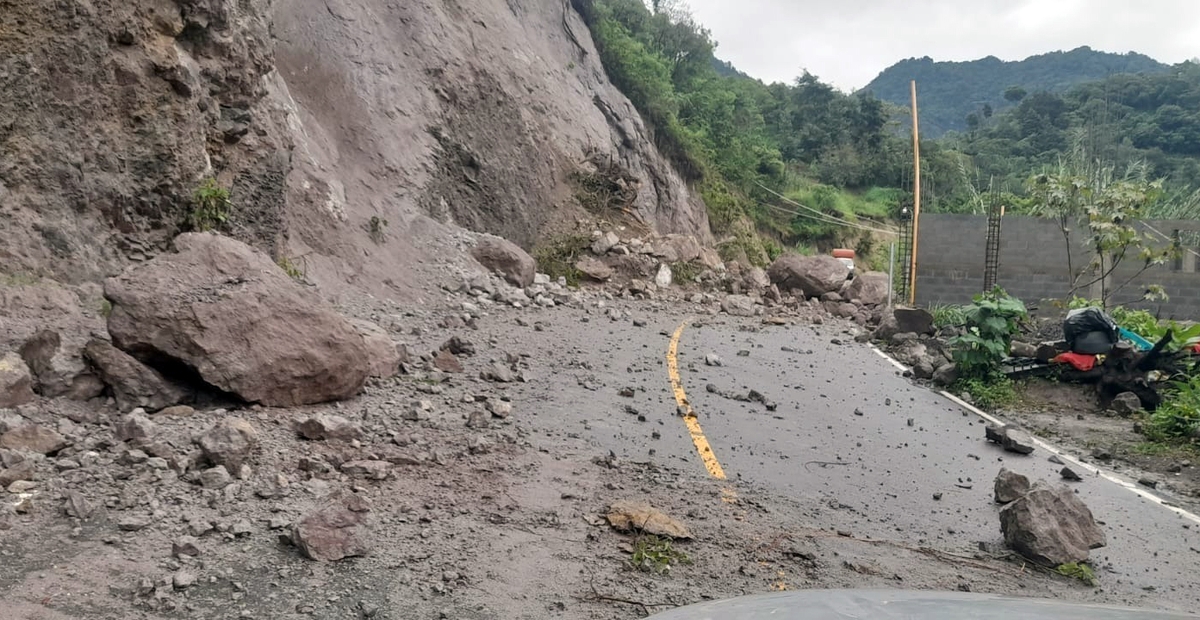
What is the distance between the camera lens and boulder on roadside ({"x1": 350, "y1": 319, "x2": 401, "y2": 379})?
7.27 meters

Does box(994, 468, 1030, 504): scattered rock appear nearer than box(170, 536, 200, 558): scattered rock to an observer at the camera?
No

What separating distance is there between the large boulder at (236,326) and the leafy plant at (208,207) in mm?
3277

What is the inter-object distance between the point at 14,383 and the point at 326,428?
1773 millimetres

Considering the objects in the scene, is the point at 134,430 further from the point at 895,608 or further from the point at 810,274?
the point at 810,274

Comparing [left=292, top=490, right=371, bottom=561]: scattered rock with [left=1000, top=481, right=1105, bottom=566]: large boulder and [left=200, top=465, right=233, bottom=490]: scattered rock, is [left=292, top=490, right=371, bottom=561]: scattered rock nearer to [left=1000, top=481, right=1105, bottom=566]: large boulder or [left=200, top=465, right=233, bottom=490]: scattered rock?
[left=200, top=465, right=233, bottom=490]: scattered rock

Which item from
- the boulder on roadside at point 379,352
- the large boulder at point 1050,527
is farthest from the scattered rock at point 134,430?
the large boulder at point 1050,527

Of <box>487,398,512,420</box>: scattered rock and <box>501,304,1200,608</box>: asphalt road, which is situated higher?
<box>487,398,512,420</box>: scattered rock

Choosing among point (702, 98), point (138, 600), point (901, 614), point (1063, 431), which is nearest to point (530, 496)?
point (138, 600)

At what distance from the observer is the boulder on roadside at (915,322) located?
16.2 meters

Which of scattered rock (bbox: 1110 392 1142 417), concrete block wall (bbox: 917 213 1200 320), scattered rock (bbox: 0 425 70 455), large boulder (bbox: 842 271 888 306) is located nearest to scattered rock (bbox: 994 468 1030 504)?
scattered rock (bbox: 1110 392 1142 417)

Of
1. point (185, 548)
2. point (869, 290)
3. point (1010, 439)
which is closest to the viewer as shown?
point (185, 548)

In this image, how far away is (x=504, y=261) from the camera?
1766cm

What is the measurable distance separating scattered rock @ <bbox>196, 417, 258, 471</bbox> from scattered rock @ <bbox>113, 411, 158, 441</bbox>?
1.00ft

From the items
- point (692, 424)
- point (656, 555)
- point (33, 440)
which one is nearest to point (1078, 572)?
point (656, 555)
